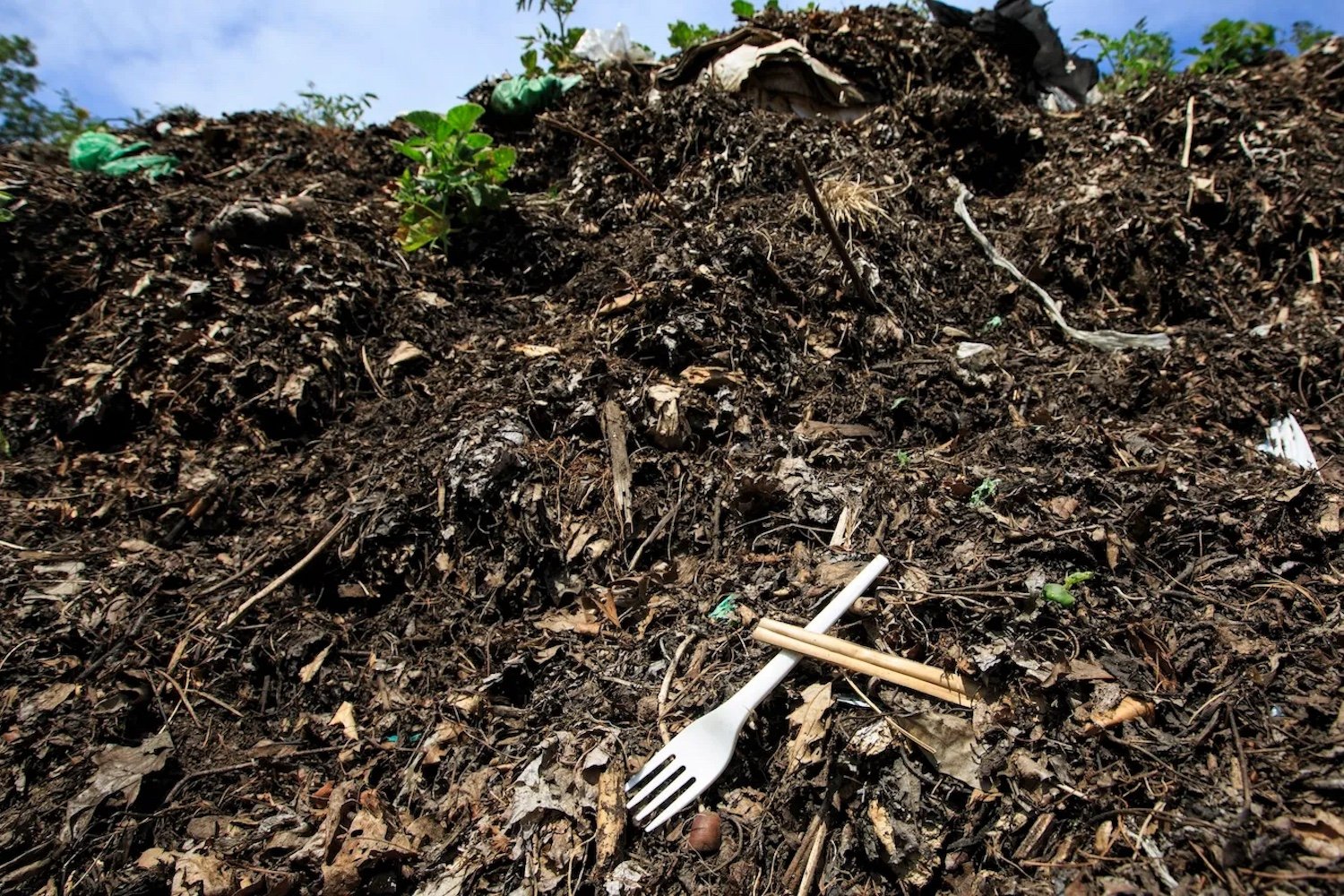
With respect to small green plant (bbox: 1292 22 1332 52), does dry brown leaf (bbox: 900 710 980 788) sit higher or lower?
lower

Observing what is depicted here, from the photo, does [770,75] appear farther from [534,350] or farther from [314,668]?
[314,668]

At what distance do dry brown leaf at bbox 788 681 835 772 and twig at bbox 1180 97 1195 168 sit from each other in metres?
4.69

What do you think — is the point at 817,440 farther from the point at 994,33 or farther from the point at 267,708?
the point at 994,33

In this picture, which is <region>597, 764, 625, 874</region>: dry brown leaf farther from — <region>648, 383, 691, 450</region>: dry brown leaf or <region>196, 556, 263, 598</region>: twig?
<region>196, 556, 263, 598</region>: twig

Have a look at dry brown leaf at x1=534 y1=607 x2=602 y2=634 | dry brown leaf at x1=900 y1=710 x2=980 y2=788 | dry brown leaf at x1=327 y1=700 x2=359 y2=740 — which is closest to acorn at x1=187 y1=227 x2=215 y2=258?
dry brown leaf at x1=327 y1=700 x2=359 y2=740

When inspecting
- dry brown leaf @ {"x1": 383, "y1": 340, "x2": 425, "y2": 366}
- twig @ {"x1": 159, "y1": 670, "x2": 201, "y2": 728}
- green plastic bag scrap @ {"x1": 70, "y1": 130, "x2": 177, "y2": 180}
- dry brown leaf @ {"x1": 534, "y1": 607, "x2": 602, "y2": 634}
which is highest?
green plastic bag scrap @ {"x1": 70, "y1": 130, "x2": 177, "y2": 180}

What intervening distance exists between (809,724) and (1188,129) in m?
5.15

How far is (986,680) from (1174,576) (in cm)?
75

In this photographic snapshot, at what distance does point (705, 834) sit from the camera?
1721 millimetres

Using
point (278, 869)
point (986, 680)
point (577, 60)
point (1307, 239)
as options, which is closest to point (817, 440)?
point (986, 680)

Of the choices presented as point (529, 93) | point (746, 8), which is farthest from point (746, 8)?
point (529, 93)

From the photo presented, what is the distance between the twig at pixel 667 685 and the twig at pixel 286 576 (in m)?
1.62

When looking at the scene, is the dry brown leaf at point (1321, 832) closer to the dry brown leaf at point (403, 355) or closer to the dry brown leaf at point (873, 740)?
the dry brown leaf at point (873, 740)

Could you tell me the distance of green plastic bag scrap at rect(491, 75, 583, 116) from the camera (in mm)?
4934
